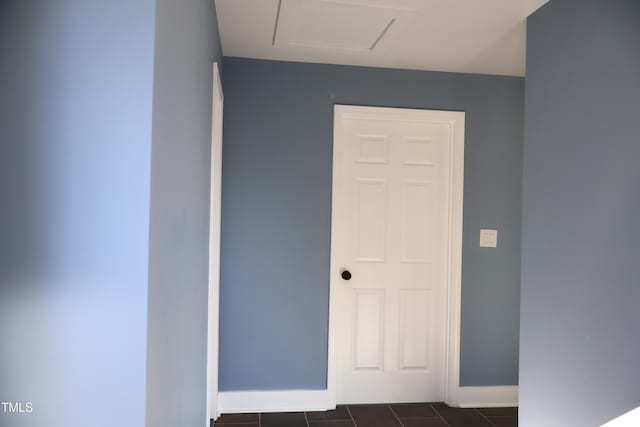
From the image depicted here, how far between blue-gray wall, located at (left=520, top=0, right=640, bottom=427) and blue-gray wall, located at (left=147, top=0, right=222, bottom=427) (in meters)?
1.64

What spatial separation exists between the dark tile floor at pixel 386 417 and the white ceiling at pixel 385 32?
249 cm

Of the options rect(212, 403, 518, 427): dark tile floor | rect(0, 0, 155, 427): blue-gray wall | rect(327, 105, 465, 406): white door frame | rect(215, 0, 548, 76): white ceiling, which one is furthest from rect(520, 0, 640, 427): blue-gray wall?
rect(0, 0, 155, 427): blue-gray wall

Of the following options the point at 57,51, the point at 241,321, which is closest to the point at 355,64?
the point at 241,321

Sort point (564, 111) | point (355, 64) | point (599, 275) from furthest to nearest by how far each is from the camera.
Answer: point (355, 64), point (564, 111), point (599, 275)

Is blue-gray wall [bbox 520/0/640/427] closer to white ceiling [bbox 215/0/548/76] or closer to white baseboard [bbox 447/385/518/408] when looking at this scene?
white ceiling [bbox 215/0/548/76]

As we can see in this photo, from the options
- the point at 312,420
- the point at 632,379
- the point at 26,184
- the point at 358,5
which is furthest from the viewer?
the point at 312,420

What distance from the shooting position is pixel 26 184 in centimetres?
87

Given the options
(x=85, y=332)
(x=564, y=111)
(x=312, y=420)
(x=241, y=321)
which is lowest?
(x=312, y=420)

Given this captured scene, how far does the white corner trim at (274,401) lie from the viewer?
3.26 meters

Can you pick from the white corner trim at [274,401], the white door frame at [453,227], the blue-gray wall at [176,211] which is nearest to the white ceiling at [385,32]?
the white door frame at [453,227]

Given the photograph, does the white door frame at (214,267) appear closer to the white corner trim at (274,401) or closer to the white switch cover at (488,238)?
the white corner trim at (274,401)

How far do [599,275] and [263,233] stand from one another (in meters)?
→ 2.09

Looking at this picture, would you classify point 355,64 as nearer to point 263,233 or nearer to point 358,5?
point 358,5

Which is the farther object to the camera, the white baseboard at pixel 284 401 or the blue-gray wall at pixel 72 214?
the white baseboard at pixel 284 401
